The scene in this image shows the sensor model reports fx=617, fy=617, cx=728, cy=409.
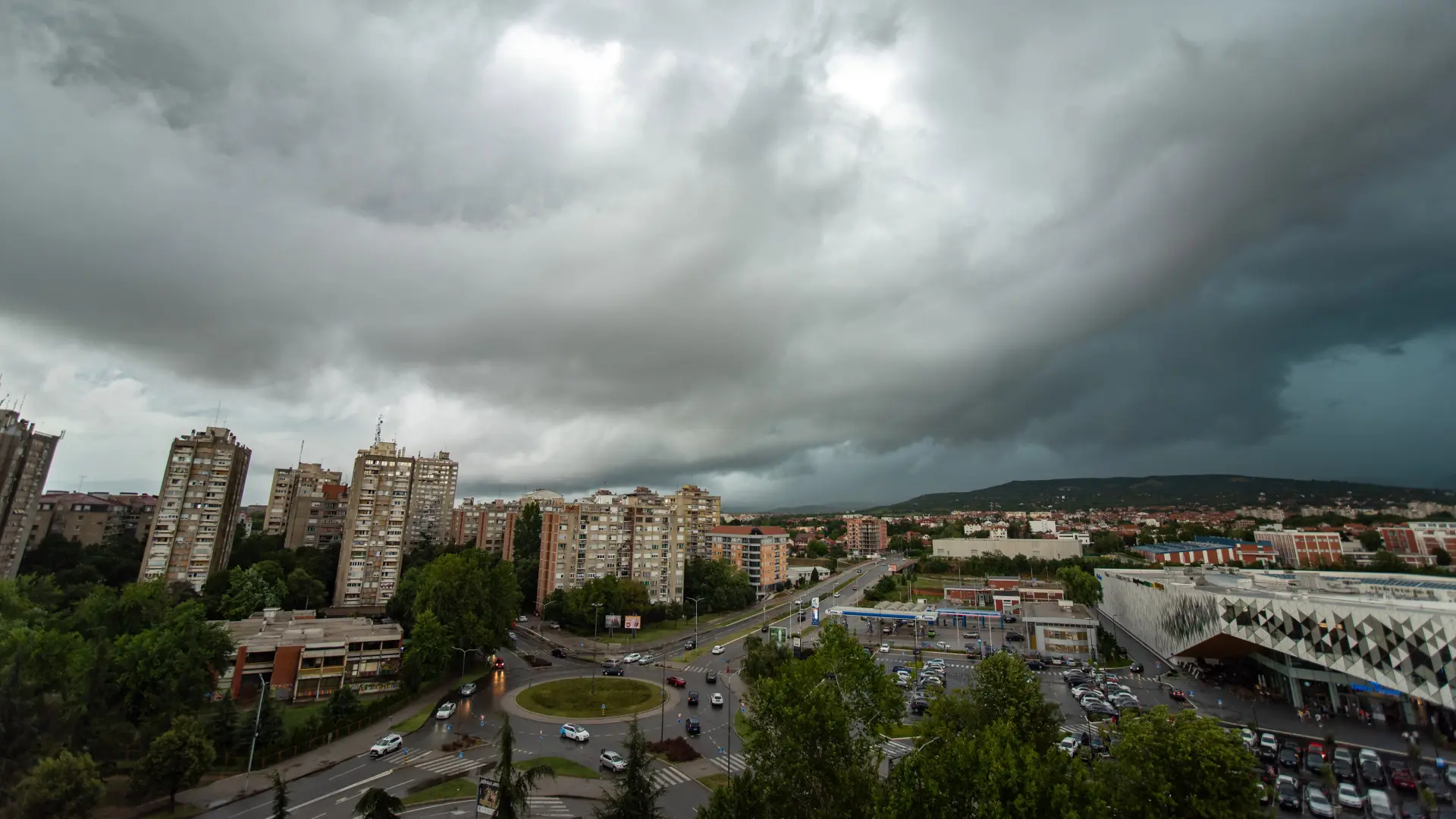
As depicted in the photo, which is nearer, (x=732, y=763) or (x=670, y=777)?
(x=670, y=777)

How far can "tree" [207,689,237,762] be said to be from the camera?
33.7 meters

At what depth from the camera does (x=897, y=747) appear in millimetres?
35094

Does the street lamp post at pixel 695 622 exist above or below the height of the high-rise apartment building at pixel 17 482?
below

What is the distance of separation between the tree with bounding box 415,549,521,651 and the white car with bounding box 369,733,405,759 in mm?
12880

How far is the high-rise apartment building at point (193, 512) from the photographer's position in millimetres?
72438

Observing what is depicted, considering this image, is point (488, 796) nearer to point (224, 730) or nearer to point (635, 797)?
point (635, 797)

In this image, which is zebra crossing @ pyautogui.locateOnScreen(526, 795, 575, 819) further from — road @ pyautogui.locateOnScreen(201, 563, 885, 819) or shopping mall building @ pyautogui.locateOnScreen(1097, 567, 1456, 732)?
shopping mall building @ pyautogui.locateOnScreen(1097, 567, 1456, 732)

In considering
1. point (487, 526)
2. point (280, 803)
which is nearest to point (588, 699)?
point (280, 803)

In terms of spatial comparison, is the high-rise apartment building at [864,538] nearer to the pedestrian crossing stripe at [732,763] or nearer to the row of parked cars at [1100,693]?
the row of parked cars at [1100,693]

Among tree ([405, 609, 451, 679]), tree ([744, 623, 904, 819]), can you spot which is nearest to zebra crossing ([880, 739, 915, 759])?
tree ([744, 623, 904, 819])

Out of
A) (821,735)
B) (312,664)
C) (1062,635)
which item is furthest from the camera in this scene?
(1062,635)

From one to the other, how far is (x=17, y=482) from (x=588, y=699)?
71536mm

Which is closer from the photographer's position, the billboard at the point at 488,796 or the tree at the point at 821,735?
the tree at the point at 821,735

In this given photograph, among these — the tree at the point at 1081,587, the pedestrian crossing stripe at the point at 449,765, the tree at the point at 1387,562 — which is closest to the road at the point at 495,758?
the pedestrian crossing stripe at the point at 449,765
